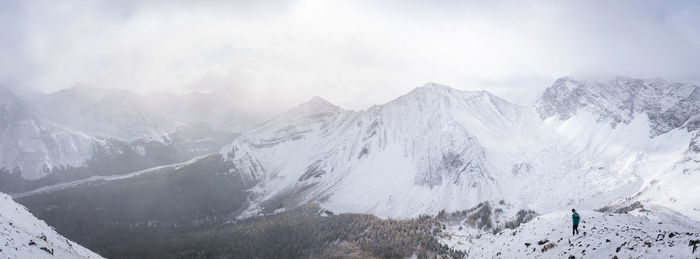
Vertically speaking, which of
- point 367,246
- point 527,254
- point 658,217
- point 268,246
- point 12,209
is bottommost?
point 268,246

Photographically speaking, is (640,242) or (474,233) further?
(474,233)

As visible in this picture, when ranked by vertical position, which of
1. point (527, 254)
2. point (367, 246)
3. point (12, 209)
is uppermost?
point (12, 209)

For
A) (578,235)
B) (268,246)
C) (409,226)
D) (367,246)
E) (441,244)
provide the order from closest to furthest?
1. (578,235)
2. (441,244)
3. (367,246)
4. (409,226)
5. (268,246)

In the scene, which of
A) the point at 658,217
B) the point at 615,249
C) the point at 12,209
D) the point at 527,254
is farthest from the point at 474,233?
the point at 12,209

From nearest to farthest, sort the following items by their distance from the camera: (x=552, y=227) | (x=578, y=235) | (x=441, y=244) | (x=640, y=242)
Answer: (x=640, y=242), (x=578, y=235), (x=552, y=227), (x=441, y=244)

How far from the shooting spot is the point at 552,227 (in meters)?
68.4

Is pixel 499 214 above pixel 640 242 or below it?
below

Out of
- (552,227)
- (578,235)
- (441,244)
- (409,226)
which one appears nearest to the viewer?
(578,235)

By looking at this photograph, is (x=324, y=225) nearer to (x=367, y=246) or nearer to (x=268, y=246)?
(x=268, y=246)

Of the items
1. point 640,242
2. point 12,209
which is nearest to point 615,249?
point 640,242

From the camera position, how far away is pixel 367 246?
157 metres

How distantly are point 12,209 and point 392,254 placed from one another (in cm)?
10723

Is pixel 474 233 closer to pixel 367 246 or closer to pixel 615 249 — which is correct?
pixel 367 246

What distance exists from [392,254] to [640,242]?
10647 centimetres
